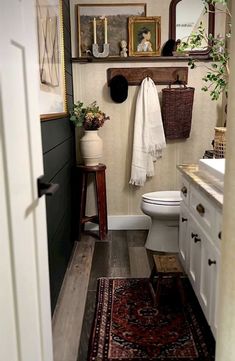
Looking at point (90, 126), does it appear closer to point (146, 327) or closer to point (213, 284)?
point (146, 327)

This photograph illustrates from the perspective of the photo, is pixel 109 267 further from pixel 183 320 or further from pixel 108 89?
pixel 108 89

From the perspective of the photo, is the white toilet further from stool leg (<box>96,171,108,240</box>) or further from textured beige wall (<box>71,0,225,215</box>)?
textured beige wall (<box>71,0,225,215</box>)

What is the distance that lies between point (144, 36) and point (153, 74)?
36cm

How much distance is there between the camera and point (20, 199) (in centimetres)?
99

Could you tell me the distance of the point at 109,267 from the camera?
110 inches

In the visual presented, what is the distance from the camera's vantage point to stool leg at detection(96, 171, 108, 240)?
10.8ft

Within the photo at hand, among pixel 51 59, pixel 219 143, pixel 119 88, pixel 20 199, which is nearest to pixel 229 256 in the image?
pixel 20 199

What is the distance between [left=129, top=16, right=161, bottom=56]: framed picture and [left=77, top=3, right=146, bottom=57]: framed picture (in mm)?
63

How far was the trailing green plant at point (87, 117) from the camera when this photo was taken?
3.12 metres

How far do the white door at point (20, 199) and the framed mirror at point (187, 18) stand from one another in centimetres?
244

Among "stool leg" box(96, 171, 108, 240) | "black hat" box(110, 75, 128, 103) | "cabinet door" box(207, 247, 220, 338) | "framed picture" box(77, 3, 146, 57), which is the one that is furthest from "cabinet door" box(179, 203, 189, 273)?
"framed picture" box(77, 3, 146, 57)

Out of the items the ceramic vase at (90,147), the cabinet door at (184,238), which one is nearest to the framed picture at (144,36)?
the ceramic vase at (90,147)

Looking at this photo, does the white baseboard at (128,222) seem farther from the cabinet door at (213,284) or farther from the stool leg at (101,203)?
the cabinet door at (213,284)

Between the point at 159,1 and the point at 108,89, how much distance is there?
36.9 inches
